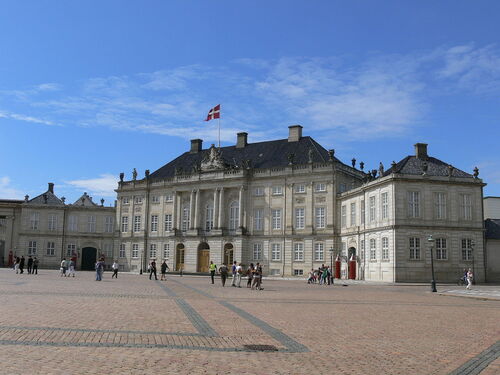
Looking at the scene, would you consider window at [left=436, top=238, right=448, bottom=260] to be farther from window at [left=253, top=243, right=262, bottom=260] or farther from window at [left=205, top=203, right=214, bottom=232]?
window at [left=205, top=203, right=214, bottom=232]

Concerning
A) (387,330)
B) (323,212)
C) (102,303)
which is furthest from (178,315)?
(323,212)

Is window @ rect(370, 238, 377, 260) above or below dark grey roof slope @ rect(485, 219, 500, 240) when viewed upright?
below

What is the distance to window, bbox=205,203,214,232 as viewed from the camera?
73.6 meters

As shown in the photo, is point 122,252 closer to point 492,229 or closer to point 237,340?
point 492,229

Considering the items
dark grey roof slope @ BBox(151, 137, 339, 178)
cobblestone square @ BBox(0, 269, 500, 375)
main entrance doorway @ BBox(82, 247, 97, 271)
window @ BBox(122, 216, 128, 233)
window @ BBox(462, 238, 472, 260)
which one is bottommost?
cobblestone square @ BBox(0, 269, 500, 375)

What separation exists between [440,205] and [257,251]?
25.1 meters

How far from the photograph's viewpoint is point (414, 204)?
1996 inches

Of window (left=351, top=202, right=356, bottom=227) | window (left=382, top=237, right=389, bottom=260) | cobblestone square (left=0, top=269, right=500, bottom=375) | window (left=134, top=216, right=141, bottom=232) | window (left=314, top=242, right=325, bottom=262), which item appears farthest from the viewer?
window (left=134, top=216, right=141, bottom=232)

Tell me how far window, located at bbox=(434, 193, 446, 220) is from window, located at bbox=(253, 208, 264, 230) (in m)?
23.9

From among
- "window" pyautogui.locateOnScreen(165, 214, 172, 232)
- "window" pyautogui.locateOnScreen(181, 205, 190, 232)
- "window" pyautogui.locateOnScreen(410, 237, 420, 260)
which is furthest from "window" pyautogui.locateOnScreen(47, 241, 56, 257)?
"window" pyautogui.locateOnScreen(410, 237, 420, 260)

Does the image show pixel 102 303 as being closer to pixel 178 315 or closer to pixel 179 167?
pixel 178 315

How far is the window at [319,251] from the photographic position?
209ft

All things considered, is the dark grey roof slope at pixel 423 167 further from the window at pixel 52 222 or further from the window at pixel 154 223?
the window at pixel 52 222

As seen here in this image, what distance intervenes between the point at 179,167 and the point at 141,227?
34.0ft
